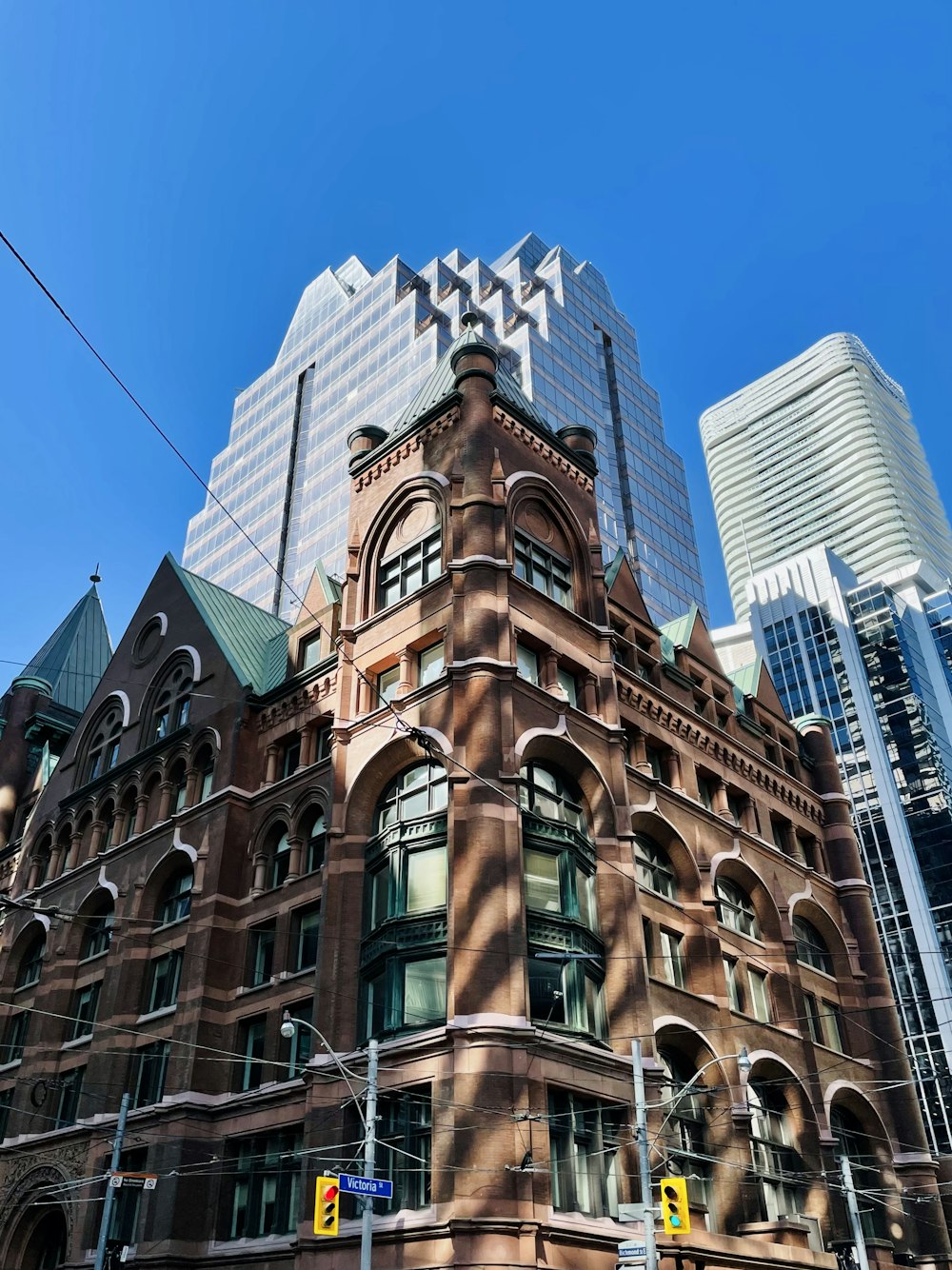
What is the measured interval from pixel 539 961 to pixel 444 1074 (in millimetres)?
4035

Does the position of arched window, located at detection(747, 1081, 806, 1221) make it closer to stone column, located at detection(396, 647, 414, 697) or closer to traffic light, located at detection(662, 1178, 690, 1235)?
traffic light, located at detection(662, 1178, 690, 1235)

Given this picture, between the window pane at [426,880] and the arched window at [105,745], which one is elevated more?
the arched window at [105,745]

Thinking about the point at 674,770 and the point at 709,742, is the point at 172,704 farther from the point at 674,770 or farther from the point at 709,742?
the point at 709,742

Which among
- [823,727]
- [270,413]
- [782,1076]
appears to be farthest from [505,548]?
[270,413]

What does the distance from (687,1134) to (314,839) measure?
1412 cm

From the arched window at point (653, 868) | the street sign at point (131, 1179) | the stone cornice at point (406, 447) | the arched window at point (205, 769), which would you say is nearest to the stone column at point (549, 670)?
the arched window at point (653, 868)

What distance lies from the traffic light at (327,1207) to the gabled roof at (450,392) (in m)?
24.4

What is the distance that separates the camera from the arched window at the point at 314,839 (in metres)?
35.4

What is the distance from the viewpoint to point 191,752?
135ft

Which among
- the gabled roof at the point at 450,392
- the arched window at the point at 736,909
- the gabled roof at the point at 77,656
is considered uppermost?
the gabled roof at the point at 77,656

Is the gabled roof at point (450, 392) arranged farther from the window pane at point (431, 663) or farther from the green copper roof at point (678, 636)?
the green copper roof at point (678, 636)

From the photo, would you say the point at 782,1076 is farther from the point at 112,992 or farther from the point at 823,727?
the point at 112,992

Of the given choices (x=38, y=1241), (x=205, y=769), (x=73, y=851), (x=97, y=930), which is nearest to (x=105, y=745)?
(x=73, y=851)

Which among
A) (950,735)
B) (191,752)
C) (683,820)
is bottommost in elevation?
(683,820)
